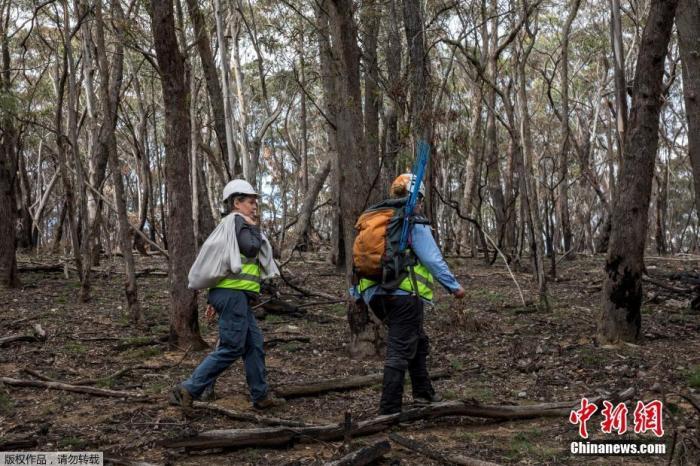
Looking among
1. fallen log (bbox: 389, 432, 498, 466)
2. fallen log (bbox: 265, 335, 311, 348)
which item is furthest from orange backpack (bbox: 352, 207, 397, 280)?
fallen log (bbox: 265, 335, 311, 348)

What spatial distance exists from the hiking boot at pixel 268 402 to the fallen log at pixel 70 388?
3.19ft

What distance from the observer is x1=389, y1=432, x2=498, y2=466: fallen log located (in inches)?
158

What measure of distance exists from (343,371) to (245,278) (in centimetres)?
204

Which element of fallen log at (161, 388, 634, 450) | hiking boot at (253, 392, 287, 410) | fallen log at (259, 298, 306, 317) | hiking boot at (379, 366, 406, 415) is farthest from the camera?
fallen log at (259, 298, 306, 317)

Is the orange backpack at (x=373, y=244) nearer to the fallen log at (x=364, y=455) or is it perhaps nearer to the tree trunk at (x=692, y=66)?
the fallen log at (x=364, y=455)

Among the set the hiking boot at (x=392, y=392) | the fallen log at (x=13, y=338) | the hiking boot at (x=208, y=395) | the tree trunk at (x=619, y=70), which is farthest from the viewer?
the tree trunk at (x=619, y=70)

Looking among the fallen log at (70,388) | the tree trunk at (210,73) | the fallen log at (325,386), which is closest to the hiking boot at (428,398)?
the fallen log at (325,386)

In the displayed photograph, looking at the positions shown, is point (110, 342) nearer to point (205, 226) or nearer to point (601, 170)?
point (205, 226)

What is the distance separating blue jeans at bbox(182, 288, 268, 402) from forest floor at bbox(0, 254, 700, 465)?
257 mm

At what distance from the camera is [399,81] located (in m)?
10.9

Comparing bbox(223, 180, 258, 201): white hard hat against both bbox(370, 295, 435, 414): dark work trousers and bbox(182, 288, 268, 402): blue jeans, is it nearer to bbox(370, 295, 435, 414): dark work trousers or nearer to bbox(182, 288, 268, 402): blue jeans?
bbox(182, 288, 268, 402): blue jeans

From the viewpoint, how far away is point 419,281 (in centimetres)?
515

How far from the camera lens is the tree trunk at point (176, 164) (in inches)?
280

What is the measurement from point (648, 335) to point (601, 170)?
99.9ft
